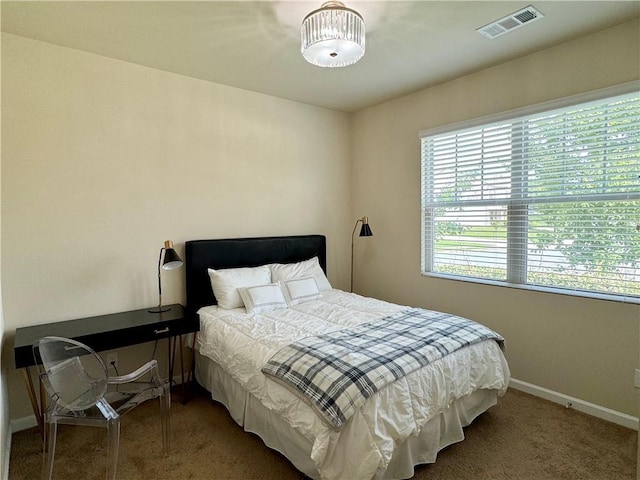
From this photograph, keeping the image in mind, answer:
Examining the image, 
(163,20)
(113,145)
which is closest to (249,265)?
(113,145)

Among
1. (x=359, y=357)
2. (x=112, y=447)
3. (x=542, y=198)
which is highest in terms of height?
(x=542, y=198)

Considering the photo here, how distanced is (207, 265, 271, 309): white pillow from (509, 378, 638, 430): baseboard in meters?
2.35

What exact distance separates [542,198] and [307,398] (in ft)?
7.81

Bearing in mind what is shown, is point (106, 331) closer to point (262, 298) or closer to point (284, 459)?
point (262, 298)

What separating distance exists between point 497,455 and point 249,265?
2.42 metres

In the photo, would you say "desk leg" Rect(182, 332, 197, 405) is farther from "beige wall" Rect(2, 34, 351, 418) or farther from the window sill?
the window sill

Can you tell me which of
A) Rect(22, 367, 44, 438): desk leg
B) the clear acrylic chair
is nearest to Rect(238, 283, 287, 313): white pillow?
the clear acrylic chair

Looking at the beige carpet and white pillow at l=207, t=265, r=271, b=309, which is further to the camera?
white pillow at l=207, t=265, r=271, b=309

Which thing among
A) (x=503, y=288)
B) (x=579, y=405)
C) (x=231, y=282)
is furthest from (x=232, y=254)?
(x=579, y=405)

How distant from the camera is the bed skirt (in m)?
1.86

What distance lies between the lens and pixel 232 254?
11.0 ft

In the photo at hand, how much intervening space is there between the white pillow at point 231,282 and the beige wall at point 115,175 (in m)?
0.36

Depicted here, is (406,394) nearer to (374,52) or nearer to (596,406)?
(596,406)

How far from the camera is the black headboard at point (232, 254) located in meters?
3.12
